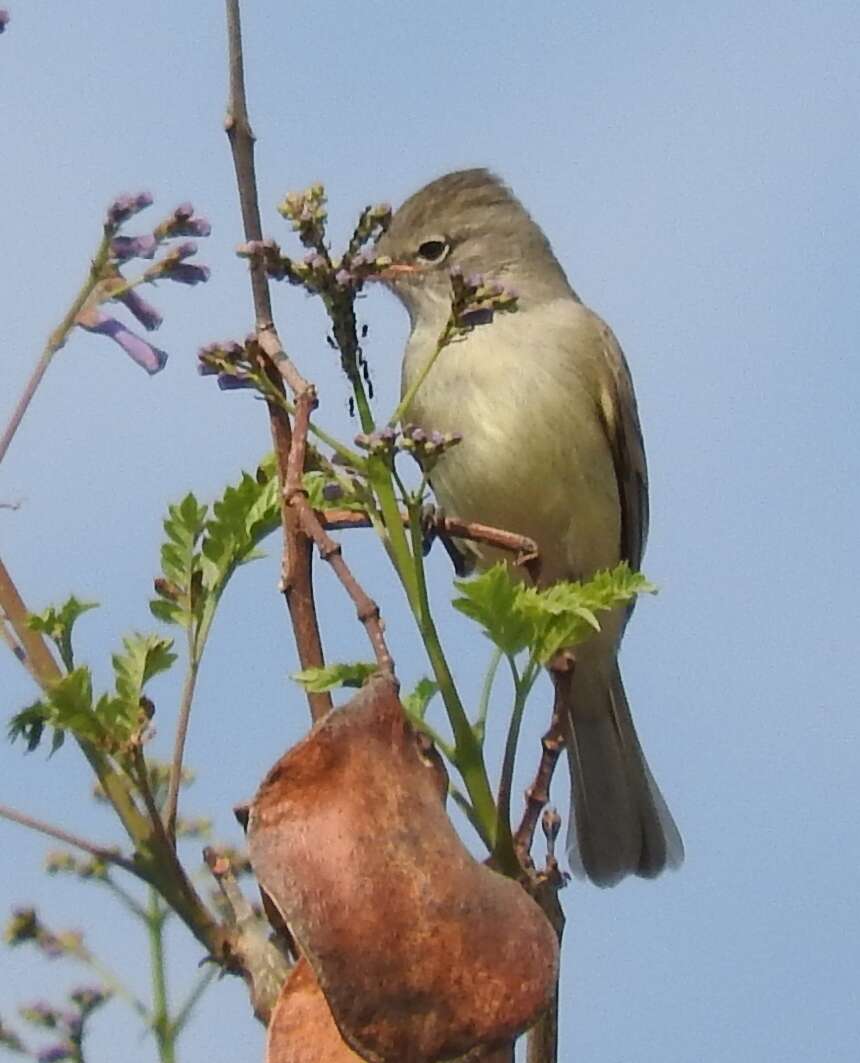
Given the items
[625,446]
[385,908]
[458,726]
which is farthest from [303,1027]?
[625,446]

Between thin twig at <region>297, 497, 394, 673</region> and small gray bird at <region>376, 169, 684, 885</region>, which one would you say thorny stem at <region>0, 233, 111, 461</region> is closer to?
thin twig at <region>297, 497, 394, 673</region>

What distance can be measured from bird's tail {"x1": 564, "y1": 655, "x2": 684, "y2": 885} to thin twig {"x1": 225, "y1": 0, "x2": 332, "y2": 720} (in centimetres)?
404

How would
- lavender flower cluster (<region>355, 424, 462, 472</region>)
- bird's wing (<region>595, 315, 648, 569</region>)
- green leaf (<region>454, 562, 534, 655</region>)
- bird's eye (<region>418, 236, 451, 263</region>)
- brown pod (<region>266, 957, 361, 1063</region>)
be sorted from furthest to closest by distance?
bird's eye (<region>418, 236, 451, 263</region>), bird's wing (<region>595, 315, 648, 569</region>), green leaf (<region>454, 562, 534, 655</region>), lavender flower cluster (<region>355, 424, 462, 472</region>), brown pod (<region>266, 957, 361, 1063</region>)

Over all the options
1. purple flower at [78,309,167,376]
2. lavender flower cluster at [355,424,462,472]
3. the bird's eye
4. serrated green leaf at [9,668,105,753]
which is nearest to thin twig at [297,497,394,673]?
lavender flower cluster at [355,424,462,472]

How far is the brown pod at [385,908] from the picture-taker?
1.54m

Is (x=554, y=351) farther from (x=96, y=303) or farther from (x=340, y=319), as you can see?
(x=340, y=319)

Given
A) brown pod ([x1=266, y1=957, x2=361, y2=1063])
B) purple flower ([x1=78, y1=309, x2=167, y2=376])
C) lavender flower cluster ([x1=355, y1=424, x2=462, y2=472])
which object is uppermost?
purple flower ([x1=78, y1=309, x2=167, y2=376])

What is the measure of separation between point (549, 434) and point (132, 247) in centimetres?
301

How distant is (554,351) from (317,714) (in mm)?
3938

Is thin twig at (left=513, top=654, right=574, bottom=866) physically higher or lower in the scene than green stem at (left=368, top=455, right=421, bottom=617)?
lower

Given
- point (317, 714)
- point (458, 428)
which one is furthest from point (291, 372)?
point (458, 428)

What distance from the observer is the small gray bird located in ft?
17.5

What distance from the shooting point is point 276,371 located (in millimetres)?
1948

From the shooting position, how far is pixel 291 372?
6.27 feet
